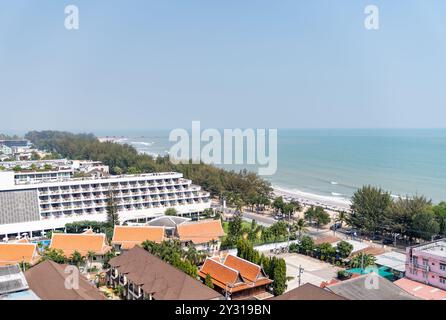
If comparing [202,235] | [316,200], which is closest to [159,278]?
[202,235]

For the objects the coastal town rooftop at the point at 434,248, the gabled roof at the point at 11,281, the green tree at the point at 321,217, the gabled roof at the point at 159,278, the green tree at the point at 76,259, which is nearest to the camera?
the gabled roof at the point at 11,281

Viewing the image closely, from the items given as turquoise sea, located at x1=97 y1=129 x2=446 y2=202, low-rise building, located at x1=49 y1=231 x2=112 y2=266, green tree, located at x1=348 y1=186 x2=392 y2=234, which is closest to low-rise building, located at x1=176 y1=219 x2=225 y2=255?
low-rise building, located at x1=49 y1=231 x2=112 y2=266

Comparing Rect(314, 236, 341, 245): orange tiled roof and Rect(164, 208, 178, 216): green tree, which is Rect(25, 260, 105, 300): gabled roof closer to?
Rect(314, 236, 341, 245): orange tiled roof

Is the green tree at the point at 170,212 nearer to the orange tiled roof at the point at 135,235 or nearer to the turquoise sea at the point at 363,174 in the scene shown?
the orange tiled roof at the point at 135,235

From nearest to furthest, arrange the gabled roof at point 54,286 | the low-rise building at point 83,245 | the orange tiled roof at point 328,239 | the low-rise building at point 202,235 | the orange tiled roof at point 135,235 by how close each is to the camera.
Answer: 1. the gabled roof at point 54,286
2. the low-rise building at point 83,245
3. the orange tiled roof at point 135,235
4. the low-rise building at point 202,235
5. the orange tiled roof at point 328,239

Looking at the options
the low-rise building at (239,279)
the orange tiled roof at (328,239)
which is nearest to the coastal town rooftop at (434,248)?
the low-rise building at (239,279)
